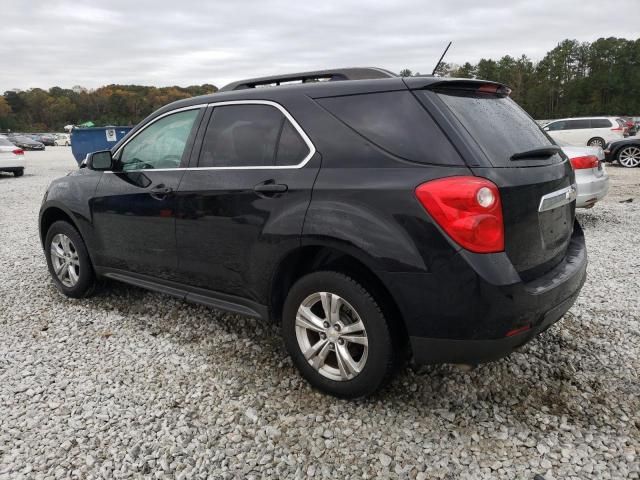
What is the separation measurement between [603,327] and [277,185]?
2.74 metres

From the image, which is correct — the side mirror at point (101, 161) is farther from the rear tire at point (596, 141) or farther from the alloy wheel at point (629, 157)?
the rear tire at point (596, 141)

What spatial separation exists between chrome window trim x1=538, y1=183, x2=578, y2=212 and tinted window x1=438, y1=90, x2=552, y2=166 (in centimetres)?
28

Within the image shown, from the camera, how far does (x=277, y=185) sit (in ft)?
9.52

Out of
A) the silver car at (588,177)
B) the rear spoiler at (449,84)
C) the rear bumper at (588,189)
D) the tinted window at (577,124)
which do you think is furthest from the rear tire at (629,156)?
the rear spoiler at (449,84)

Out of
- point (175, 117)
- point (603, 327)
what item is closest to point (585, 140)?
point (603, 327)

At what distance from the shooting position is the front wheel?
2.60m

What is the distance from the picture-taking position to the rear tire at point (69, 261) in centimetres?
443

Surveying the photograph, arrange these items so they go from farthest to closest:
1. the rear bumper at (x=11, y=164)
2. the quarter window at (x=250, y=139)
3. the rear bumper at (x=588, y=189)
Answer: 1. the rear bumper at (x=11, y=164)
2. the rear bumper at (x=588, y=189)
3. the quarter window at (x=250, y=139)

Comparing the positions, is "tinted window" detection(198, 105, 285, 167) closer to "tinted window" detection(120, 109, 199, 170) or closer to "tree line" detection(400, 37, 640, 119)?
"tinted window" detection(120, 109, 199, 170)

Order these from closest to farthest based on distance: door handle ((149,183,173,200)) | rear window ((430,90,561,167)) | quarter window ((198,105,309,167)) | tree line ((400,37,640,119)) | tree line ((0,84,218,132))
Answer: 1. rear window ((430,90,561,167))
2. quarter window ((198,105,309,167))
3. door handle ((149,183,173,200))
4. tree line ((400,37,640,119))
5. tree line ((0,84,218,132))

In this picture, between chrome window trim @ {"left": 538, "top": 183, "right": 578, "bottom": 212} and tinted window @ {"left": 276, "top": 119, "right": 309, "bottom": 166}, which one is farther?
tinted window @ {"left": 276, "top": 119, "right": 309, "bottom": 166}

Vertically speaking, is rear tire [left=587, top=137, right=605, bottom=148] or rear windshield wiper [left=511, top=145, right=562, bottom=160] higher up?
rear windshield wiper [left=511, top=145, right=562, bottom=160]

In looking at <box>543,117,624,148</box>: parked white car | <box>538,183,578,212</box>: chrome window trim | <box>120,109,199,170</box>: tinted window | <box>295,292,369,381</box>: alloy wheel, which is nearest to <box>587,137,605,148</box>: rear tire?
<box>543,117,624,148</box>: parked white car

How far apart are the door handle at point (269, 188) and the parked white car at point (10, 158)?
59.7 feet
